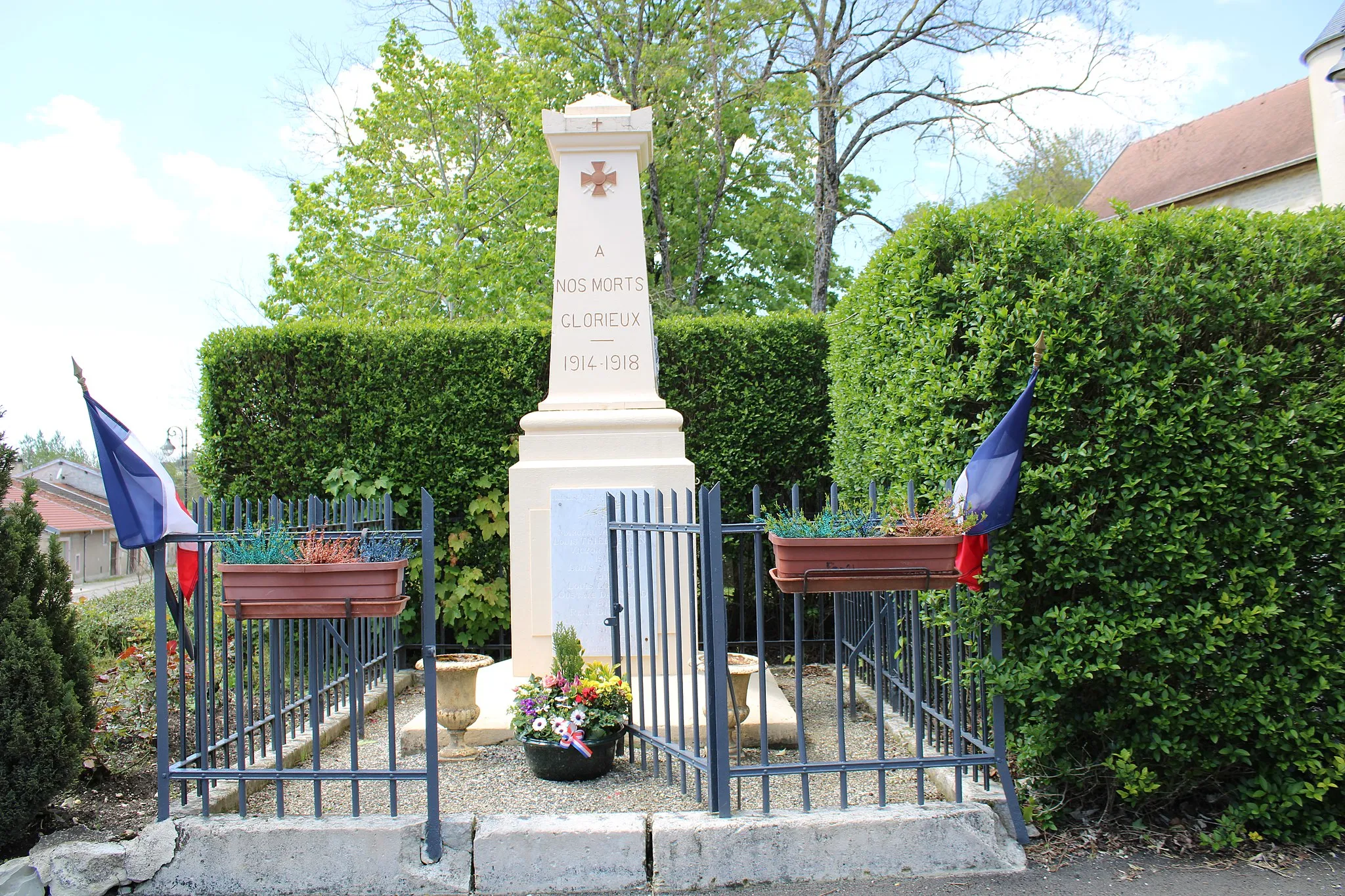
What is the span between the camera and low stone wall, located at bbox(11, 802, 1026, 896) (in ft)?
11.8

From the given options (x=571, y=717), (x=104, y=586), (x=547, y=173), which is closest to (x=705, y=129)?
(x=547, y=173)

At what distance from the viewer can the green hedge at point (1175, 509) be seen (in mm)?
3766

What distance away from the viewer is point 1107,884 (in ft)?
11.5

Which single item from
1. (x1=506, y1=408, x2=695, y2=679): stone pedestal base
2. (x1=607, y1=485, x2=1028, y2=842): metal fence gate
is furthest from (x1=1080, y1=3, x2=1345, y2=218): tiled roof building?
(x1=607, y1=485, x2=1028, y2=842): metal fence gate

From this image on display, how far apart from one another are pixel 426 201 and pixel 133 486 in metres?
11.9

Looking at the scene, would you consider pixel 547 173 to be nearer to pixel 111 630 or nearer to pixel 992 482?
pixel 111 630

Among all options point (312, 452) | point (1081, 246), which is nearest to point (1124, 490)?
point (1081, 246)

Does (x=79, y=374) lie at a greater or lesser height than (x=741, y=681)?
greater

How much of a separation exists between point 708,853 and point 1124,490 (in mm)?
2283

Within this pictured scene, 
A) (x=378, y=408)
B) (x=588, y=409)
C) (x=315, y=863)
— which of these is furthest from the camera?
(x=378, y=408)

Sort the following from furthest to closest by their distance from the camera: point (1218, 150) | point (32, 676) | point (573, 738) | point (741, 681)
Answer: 1. point (1218, 150)
2. point (741, 681)
3. point (573, 738)
4. point (32, 676)

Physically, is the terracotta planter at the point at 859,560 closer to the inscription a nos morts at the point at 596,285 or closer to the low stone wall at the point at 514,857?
the low stone wall at the point at 514,857

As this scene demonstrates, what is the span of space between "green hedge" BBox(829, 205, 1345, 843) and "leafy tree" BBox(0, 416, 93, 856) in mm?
4079

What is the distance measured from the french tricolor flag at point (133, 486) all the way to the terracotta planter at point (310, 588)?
0.44m
